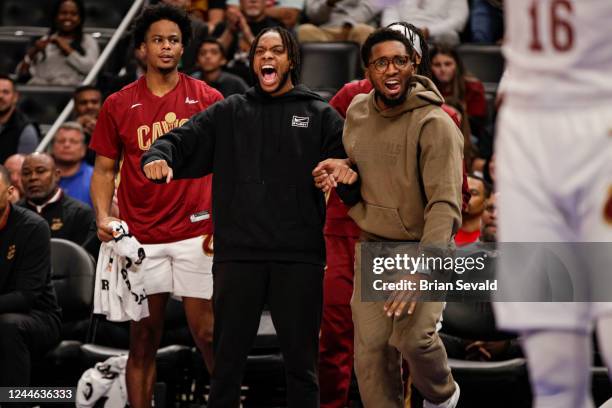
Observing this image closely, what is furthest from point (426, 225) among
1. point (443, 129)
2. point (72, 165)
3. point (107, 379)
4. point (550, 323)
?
point (72, 165)

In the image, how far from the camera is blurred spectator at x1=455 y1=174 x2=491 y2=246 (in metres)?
7.14

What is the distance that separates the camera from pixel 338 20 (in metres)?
9.97

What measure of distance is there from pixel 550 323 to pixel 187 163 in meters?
2.48

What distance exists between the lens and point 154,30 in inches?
234

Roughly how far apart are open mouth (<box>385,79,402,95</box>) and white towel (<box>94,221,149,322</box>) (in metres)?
1.46

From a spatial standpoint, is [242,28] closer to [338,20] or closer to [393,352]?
[338,20]

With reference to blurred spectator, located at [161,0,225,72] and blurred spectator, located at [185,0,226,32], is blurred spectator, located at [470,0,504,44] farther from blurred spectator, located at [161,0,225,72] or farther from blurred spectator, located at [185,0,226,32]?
blurred spectator, located at [185,0,226,32]

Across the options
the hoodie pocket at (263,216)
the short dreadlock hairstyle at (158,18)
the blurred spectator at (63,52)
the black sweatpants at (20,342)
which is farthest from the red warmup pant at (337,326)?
the blurred spectator at (63,52)

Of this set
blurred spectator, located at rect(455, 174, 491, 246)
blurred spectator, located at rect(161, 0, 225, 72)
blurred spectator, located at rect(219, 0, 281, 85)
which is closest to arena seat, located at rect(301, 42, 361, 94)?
blurred spectator, located at rect(219, 0, 281, 85)

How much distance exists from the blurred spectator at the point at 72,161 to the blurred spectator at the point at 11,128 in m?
0.59

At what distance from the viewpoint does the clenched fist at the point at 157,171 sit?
5.02m

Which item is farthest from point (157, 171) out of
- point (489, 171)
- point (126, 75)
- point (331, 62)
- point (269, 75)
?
point (126, 75)

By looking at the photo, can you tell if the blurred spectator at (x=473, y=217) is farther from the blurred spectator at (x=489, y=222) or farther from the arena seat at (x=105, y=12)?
the arena seat at (x=105, y=12)

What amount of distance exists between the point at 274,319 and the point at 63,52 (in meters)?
5.95
